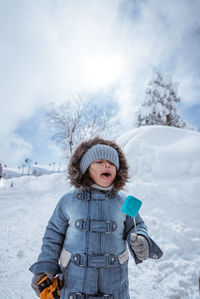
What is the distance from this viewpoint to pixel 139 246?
1217 millimetres

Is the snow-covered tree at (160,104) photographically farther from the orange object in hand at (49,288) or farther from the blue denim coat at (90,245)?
the orange object in hand at (49,288)

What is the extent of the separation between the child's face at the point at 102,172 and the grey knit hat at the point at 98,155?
49mm

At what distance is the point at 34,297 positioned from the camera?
81.0 inches

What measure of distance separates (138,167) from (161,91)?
44.9 ft

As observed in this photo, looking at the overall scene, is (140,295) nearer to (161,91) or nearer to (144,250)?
(144,250)

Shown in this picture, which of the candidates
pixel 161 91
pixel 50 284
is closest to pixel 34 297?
pixel 50 284

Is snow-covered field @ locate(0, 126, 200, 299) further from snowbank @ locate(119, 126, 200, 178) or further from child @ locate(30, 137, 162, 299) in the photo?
child @ locate(30, 137, 162, 299)

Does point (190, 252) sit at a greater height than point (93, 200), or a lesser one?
lesser

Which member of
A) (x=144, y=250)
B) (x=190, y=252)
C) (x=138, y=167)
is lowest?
(x=190, y=252)

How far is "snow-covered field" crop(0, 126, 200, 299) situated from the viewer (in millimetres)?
2338

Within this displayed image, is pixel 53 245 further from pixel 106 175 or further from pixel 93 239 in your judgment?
pixel 106 175

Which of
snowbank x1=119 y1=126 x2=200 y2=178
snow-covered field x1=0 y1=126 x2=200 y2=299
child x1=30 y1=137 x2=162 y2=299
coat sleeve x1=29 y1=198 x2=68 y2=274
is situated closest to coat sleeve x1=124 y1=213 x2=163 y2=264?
child x1=30 y1=137 x2=162 y2=299

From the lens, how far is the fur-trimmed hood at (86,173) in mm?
1588

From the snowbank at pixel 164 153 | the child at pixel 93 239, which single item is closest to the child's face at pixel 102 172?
the child at pixel 93 239
